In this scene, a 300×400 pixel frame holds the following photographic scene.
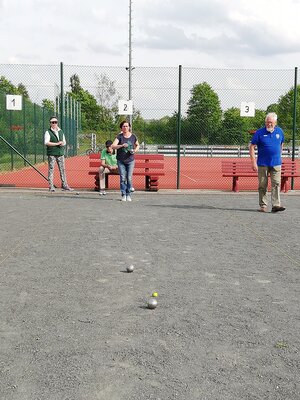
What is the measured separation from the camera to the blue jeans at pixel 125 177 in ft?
38.8

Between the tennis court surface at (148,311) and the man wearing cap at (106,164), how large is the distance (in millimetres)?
4430

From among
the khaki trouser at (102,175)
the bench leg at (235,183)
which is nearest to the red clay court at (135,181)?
the bench leg at (235,183)

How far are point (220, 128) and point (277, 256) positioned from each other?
1743 centimetres

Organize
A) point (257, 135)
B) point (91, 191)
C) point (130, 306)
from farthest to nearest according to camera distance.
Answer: point (91, 191)
point (257, 135)
point (130, 306)

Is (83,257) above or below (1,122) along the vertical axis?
below

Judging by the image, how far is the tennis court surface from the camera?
3107mm

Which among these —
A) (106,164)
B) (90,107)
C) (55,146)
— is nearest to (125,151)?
(106,164)

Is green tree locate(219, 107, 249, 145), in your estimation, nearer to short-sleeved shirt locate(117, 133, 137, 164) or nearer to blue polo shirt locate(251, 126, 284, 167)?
short-sleeved shirt locate(117, 133, 137, 164)

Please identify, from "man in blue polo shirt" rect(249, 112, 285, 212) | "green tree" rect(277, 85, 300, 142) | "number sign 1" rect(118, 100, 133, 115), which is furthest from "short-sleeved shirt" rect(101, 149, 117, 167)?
"green tree" rect(277, 85, 300, 142)

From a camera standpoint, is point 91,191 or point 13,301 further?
point 91,191

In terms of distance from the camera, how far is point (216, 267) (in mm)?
5871

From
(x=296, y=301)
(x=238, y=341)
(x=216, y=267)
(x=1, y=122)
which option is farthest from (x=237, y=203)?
(x=1, y=122)

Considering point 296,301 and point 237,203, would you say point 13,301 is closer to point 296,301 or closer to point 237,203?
point 296,301

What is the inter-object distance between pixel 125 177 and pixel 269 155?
10.0ft
